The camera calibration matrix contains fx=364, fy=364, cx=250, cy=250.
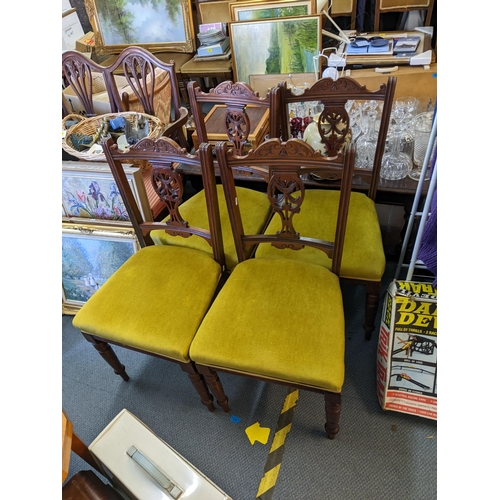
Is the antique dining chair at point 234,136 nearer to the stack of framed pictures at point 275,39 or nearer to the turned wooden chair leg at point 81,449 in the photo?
the turned wooden chair leg at point 81,449

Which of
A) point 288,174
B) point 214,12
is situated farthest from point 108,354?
point 214,12

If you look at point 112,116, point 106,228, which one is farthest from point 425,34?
point 106,228

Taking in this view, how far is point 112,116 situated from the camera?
1896 mm

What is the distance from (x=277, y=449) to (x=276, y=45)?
2235 mm

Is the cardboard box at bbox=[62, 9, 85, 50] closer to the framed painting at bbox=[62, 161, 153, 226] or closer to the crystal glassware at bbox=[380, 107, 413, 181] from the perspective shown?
the framed painting at bbox=[62, 161, 153, 226]

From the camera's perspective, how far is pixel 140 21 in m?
2.79

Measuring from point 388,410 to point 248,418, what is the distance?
1.71ft

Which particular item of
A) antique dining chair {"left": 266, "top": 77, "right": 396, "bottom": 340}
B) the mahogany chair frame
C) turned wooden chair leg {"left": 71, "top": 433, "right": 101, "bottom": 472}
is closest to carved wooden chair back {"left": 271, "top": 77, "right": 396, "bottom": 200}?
antique dining chair {"left": 266, "top": 77, "right": 396, "bottom": 340}

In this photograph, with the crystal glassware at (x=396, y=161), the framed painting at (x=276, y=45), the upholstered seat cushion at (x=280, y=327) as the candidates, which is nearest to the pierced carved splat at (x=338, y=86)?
the crystal glassware at (x=396, y=161)

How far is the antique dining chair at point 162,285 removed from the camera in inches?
45.1

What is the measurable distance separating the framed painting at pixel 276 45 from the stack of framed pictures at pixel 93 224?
1440 millimetres

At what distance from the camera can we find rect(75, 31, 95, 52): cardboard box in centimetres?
291

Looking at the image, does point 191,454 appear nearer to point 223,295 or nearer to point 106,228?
point 223,295

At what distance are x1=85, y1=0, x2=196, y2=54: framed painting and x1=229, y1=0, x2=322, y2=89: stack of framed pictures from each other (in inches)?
21.9
